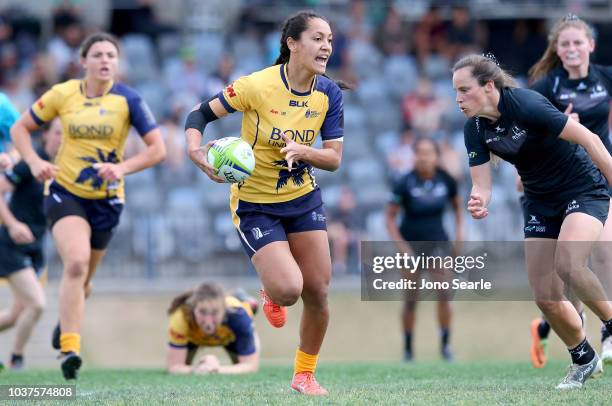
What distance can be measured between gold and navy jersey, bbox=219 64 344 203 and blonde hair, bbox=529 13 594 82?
2.32 metres

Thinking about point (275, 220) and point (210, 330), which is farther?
point (210, 330)

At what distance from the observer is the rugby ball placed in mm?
6648

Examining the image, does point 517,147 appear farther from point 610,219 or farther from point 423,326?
point 423,326

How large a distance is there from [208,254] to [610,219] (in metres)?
7.21

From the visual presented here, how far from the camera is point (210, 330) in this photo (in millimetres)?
9664

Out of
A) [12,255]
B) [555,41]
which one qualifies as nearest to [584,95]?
[555,41]

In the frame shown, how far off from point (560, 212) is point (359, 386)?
1826mm

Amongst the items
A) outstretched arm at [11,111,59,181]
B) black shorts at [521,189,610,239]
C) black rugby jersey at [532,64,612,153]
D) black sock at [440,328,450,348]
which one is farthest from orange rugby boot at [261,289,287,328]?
black sock at [440,328,450,348]

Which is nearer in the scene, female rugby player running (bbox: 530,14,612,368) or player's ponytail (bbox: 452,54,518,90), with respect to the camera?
player's ponytail (bbox: 452,54,518,90)

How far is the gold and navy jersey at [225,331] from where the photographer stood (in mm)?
9867

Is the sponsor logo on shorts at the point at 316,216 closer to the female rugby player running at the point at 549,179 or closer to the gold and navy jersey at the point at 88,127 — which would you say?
the female rugby player running at the point at 549,179

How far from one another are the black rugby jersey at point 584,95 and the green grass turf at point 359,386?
194 cm

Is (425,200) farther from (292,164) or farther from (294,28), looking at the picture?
(294,28)

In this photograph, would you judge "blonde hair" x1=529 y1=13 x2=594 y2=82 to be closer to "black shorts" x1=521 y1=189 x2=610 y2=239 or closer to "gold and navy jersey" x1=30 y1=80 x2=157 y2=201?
"black shorts" x1=521 y1=189 x2=610 y2=239
